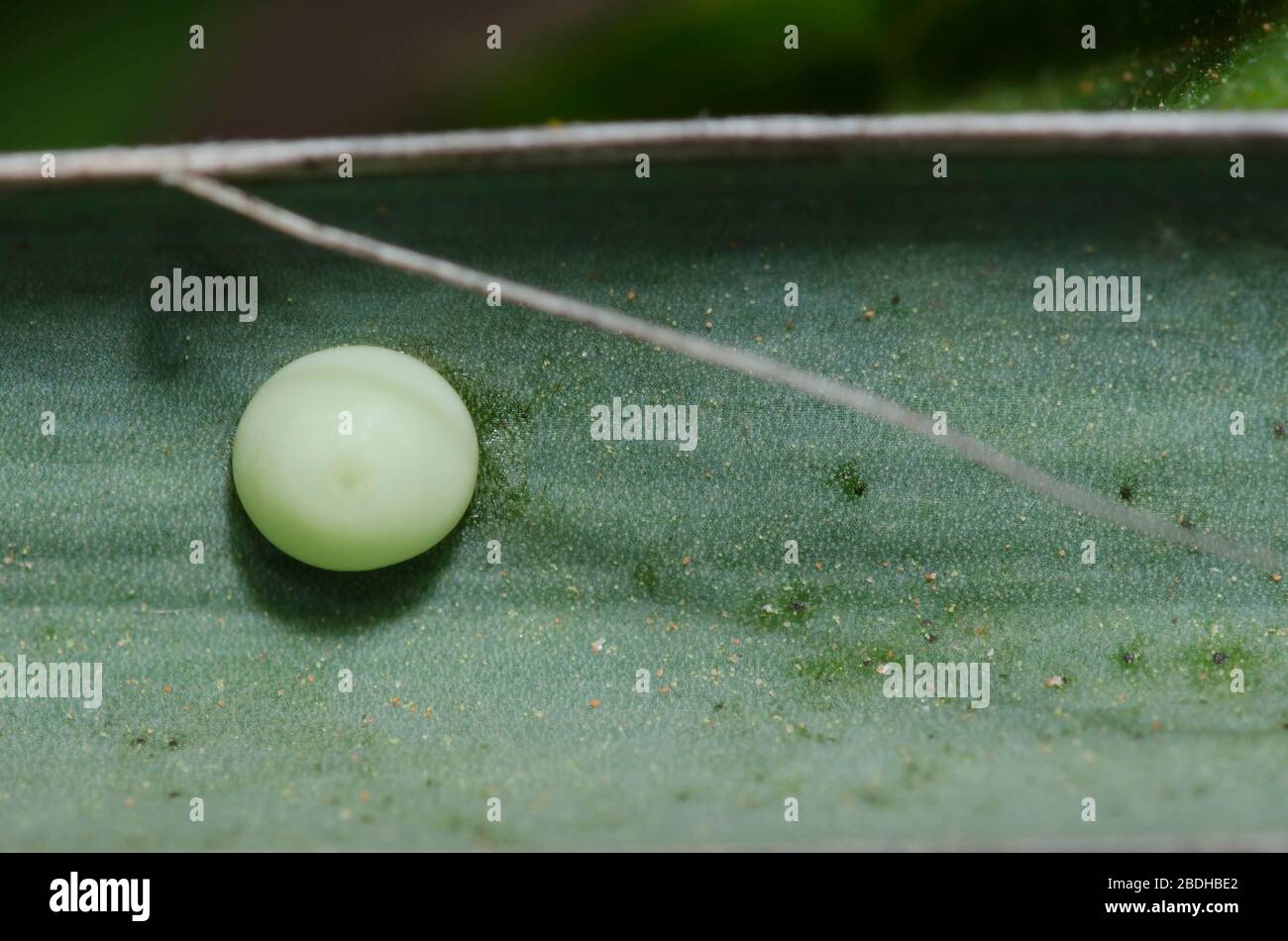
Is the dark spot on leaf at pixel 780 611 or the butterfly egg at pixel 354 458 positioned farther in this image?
the dark spot on leaf at pixel 780 611

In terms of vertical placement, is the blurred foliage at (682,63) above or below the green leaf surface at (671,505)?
above

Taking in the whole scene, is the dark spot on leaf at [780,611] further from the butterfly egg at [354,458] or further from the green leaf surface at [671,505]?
the butterfly egg at [354,458]

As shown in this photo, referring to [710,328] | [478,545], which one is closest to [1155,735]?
[710,328]

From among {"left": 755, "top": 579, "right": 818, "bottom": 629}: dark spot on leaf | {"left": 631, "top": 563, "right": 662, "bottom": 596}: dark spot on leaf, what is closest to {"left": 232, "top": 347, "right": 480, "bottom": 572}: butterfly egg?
{"left": 631, "top": 563, "right": 662, "bottom": 596}: dark spot on leaf

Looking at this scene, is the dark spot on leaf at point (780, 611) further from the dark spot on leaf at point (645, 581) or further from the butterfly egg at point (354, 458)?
the butterfly egg at point (354, 458)

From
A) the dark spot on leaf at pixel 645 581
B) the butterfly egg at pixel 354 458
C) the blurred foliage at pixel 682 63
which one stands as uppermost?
the blurred foliage at pixel 682 63

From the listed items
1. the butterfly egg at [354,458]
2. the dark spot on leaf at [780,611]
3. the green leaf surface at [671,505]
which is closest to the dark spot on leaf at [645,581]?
the green leaf surface at [671,505]

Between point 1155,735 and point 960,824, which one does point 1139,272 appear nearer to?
point 1155,735
